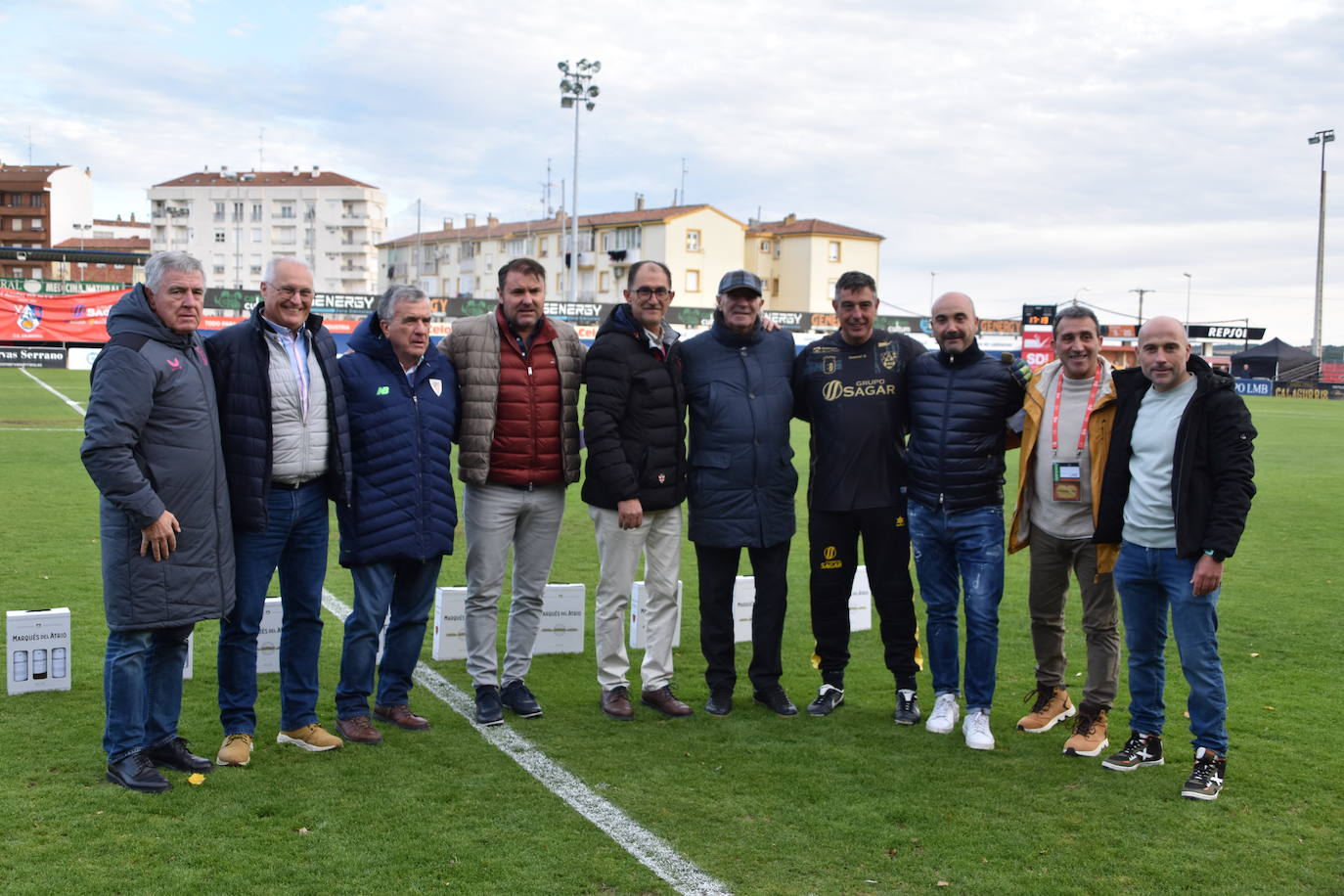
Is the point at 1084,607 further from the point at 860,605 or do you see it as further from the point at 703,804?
the point at 860,605

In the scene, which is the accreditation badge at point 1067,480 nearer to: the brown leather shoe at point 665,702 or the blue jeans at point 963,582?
the blue jeans at point 963,582

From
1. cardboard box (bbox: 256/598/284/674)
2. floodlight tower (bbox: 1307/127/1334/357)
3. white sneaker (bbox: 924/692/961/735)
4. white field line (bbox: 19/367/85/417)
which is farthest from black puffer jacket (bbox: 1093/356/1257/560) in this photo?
floodlight tower (bbox: 1307/127/1334/357)

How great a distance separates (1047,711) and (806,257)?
76019 millimetres

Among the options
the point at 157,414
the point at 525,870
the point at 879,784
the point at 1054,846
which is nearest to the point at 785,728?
the point at 879,784

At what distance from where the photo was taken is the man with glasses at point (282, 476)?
4559 millimetres

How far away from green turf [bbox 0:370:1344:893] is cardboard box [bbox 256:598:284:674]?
109mm

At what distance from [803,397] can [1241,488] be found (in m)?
1.97

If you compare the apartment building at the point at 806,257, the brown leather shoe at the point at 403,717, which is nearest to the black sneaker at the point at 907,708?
the brown leather shoe at the point at 403,717

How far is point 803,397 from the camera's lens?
5.61 metres

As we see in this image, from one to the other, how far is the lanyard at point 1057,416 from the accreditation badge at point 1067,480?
0.07 m

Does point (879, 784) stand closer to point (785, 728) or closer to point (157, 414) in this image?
point (785, 728)

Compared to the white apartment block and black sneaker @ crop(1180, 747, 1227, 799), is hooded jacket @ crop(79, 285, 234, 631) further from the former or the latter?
the white apartment block

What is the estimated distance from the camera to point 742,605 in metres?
6.73

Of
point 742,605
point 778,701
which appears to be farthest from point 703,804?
point 742,605
